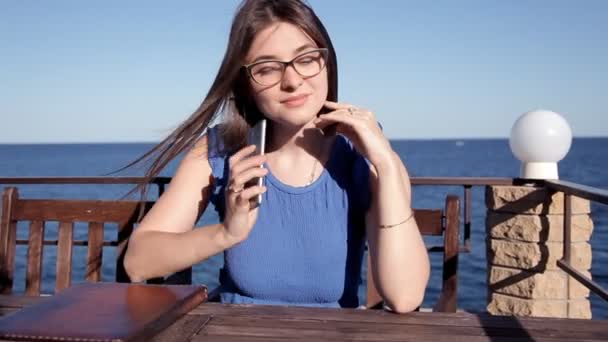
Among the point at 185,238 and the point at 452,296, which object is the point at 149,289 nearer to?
the point at 185,238

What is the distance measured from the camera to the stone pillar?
3.43 m

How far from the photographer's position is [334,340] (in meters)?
1.13

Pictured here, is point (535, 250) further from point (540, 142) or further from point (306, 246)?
point (306, 246)

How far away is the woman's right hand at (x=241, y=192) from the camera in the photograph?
142 centimetres

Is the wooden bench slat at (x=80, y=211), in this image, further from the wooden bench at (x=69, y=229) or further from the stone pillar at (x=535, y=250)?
the stone pillar at (x=535, y=250)

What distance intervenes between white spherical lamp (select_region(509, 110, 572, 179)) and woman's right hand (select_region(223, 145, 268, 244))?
8.34 feet

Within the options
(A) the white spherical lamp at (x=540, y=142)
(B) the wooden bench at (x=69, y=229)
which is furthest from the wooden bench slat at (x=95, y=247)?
(A) the white spherical lamp at (x=540, y=142)

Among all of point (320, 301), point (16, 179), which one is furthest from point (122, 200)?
point (16, 179)

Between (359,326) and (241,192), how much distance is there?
0.44m

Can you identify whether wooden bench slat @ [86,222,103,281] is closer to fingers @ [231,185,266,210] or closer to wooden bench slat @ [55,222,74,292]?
wooden bench slat @ [55,222,74,292]

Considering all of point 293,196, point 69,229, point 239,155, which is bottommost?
point 69,229

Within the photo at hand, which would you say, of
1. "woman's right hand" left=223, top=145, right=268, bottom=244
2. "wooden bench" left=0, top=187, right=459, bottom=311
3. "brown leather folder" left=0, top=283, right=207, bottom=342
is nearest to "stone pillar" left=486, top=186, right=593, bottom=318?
"wooden bench" left=0, top=187, right=459, bottom=311

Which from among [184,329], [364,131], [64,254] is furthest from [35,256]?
[364,131]

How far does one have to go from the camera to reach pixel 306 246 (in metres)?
1.71
